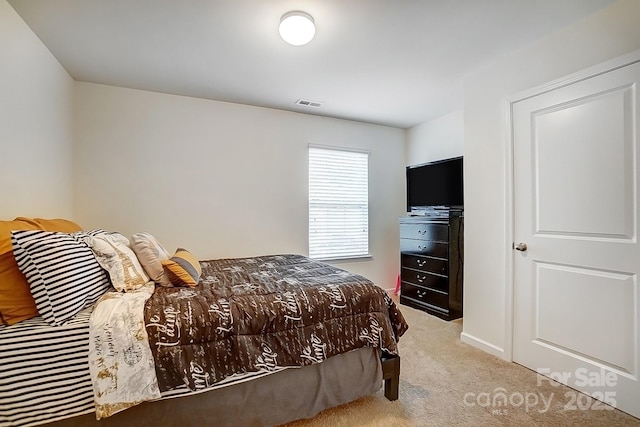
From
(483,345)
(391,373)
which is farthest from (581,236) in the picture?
(391,373)

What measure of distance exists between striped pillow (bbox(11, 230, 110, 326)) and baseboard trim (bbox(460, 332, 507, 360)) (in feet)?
9.55

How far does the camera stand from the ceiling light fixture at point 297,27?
1859 mm

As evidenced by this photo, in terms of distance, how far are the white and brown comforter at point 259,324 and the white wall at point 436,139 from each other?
8.62ft

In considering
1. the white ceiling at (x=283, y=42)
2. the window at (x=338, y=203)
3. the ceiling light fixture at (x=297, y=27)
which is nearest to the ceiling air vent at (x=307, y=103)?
the white ceiling at (x=283, y=42)

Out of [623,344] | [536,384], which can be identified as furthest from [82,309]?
[623,344]

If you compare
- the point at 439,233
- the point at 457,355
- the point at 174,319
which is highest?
the point at 439,233

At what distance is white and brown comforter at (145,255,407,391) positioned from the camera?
1414 mm

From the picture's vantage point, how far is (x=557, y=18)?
1955mm

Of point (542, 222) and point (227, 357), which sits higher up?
point (542, 222)

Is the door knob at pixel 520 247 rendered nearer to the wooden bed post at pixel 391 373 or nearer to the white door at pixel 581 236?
the white door at pixel 581 236

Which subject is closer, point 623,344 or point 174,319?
point 174,319

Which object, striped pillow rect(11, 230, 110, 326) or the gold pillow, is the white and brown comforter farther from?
the gold pillow

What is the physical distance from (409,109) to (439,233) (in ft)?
5.16

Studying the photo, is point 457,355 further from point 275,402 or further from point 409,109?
point 409,109
